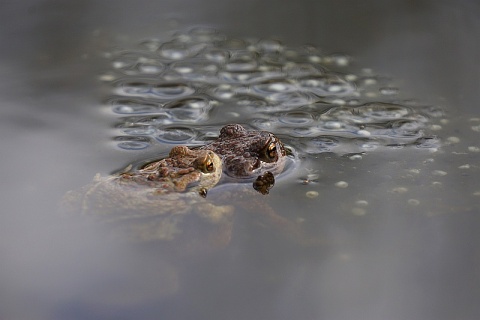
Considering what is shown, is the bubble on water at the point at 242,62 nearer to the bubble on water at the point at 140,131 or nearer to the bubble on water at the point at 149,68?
the bubble on water at the point at 149,68

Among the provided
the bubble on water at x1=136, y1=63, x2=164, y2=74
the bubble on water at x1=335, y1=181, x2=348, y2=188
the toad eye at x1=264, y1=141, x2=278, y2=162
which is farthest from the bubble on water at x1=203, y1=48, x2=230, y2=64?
the bubble on water at x1=335, y1=181, x2=348, y2=188

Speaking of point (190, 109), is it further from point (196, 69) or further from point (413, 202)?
point (413, 202)

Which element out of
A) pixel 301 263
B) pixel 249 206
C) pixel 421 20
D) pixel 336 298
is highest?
pixel 421 20

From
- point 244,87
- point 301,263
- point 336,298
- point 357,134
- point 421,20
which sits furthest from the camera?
point 421,20

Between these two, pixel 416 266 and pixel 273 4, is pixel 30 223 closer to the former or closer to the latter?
pixel 416 266

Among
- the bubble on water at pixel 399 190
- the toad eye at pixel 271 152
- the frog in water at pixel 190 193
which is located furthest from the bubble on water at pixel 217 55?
the bubble on water at pixel 399 190

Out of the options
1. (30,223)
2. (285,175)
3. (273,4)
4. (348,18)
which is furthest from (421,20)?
(30,223)

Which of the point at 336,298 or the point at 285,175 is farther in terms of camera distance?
the point at 285,175

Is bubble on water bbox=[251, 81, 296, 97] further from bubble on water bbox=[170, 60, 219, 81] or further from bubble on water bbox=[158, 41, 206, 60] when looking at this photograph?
bubble on water bbox=[158, 41, 206, 60]
